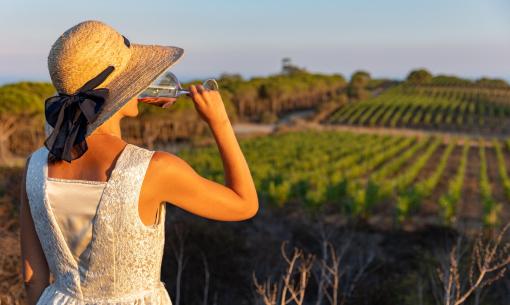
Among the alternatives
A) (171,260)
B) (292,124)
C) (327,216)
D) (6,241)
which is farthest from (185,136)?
(6,241)

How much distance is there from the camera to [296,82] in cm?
4984

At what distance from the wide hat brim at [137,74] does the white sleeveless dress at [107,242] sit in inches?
4.0

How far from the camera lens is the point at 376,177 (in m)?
16.3

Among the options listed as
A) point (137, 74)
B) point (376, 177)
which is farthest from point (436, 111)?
point (137, 74)

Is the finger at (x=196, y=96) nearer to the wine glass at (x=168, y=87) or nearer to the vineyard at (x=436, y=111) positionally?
the wine glass at (x=168, y=87)

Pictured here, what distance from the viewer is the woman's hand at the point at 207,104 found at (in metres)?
1.22

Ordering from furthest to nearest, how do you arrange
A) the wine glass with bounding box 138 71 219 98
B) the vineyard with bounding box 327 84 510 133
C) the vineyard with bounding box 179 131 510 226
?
the vineyard with bounding box 327 84 510 133 → the vineyard with bounding box 179 131 510 226 → the wine glass with bounding box 138 71 219 98

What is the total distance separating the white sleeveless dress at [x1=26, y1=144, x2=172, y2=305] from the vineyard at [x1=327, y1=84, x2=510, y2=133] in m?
35.7

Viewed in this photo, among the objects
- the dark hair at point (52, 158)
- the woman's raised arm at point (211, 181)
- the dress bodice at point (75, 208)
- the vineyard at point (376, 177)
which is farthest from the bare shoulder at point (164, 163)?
the vineyard at point (376, 177)

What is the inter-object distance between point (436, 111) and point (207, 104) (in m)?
42.8

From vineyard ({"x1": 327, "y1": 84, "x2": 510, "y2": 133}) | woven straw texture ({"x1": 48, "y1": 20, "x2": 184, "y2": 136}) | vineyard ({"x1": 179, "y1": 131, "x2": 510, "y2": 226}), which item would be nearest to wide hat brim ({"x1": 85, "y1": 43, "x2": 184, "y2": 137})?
woven straw texture ({"x1": 48, "y1": 20, "x2": 184, "y2": 136})

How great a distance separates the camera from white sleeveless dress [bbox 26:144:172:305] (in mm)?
1135

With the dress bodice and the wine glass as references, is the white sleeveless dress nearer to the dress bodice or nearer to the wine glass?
the dress bodice

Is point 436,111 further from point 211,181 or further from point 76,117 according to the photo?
point 76,117
